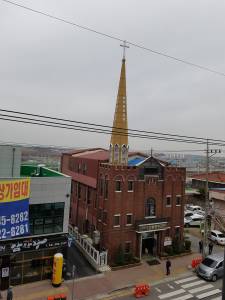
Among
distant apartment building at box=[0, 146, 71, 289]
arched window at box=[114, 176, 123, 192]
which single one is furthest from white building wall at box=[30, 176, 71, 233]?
arched window at box=[114, 176, 123, 192]

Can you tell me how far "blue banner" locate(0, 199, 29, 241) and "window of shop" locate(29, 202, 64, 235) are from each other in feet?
2.59

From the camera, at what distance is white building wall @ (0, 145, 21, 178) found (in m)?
27.8

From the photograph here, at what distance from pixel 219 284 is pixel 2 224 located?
60.3 feet

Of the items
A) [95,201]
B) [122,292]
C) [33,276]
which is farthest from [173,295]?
[95,201]

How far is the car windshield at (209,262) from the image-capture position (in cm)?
2786

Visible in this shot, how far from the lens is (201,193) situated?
64375 mm

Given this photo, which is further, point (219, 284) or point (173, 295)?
point (219, 284)

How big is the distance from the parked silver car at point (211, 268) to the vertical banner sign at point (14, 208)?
15302 mm

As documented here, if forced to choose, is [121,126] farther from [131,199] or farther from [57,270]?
[57,270]

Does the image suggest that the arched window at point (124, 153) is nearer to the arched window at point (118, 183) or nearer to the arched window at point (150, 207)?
the arched window at point (118, 183)

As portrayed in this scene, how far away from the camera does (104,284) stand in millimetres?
26109

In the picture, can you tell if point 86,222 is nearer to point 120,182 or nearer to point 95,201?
point 95,201

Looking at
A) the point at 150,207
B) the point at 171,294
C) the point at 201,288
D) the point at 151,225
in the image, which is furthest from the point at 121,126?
the point at 201,288

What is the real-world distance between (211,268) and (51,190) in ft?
50.1
